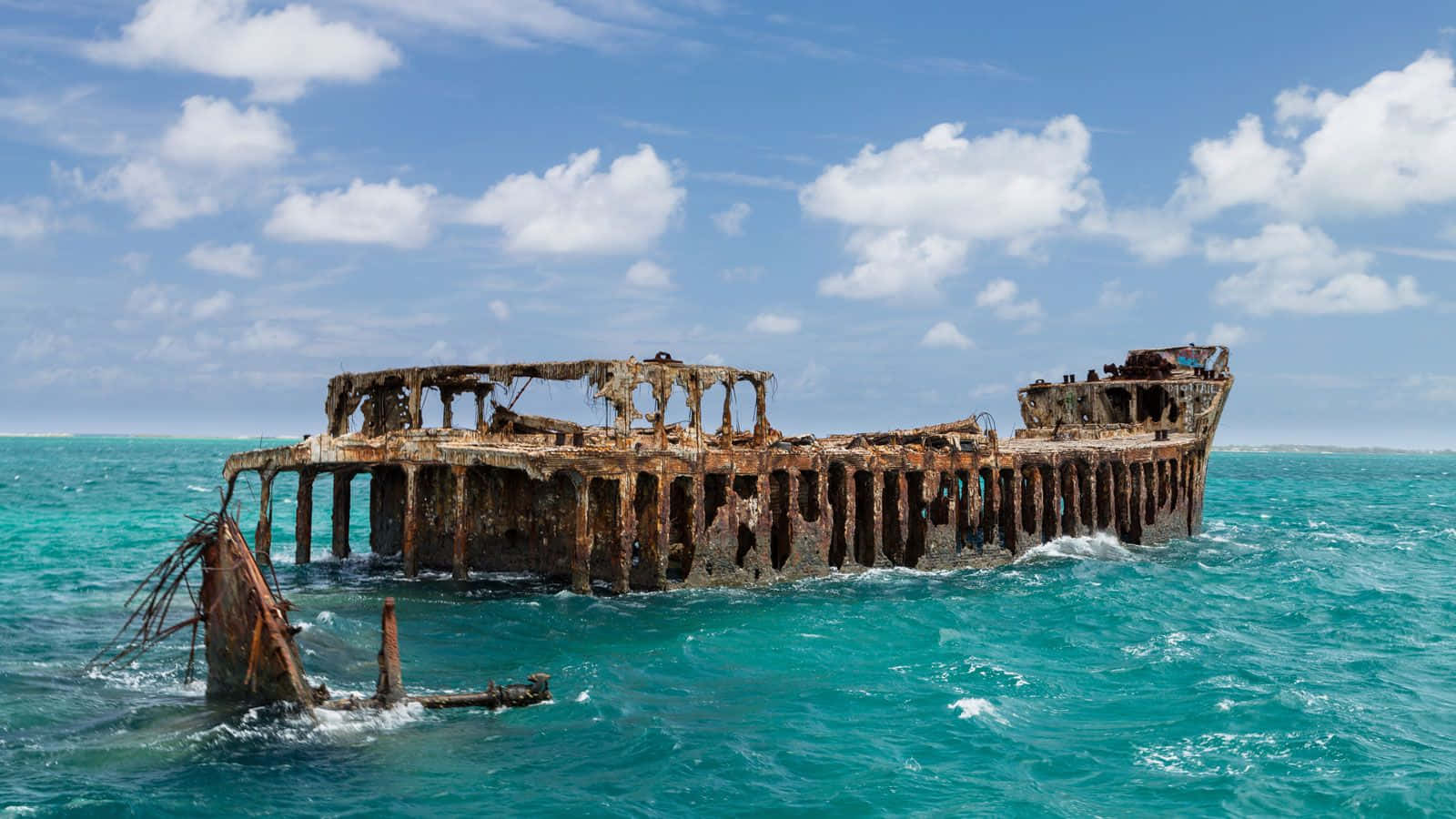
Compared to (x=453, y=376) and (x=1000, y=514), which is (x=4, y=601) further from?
A: (x=1000, y=514)

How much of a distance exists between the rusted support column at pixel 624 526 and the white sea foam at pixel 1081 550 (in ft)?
42.6

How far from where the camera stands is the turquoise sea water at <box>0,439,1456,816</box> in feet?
42.6

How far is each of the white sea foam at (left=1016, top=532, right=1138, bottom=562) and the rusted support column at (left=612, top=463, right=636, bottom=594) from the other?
12998mm

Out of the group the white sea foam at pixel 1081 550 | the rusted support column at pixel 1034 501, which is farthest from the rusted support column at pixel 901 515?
the rusted support column at pixel 1034 501

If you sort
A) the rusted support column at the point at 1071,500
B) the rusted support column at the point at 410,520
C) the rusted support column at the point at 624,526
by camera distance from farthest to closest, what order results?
the rusted support column at the point at 1071,500, the rusted support column at the point at 410,520, the rusted support column at the point at 624,526

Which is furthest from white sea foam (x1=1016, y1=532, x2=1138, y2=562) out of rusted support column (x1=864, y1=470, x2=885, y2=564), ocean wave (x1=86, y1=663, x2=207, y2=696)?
ocean wave (x1=86, y1=663, x2=207, y2=696)

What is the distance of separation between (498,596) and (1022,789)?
1427cm

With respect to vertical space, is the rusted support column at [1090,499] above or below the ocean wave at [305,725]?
above

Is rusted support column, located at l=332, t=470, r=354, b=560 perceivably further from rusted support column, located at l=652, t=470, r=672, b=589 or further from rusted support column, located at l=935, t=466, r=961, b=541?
rusted support column, located at l=935, t=466, r=961, b=541

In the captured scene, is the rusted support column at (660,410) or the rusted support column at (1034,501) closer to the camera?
the rusted support column at (660,410)

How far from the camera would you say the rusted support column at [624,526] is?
23.5 metres

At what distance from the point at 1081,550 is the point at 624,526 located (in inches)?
651

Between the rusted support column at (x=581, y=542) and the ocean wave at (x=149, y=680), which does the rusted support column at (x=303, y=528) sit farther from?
the ocean wave at (x=149, y=680)

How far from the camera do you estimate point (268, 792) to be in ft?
40.9
